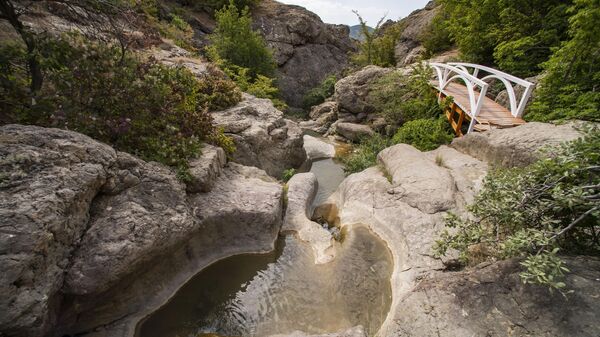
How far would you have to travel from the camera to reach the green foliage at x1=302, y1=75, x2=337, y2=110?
2789cm

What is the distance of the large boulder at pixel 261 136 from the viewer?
10555 millimetres

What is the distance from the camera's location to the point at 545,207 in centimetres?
398

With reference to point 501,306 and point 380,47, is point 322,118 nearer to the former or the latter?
point 380,47

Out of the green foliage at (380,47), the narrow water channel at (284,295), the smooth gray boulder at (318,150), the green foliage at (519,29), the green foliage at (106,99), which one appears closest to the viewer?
the narrow water channel at (284,295)

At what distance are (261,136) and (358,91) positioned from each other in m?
10.5

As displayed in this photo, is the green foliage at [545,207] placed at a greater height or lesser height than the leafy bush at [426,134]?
greater

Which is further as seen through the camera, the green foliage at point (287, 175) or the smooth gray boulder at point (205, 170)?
the green foliage at point (287, 175)

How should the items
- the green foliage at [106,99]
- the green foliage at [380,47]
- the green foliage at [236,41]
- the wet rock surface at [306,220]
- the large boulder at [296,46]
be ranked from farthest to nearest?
the large boulder at [296,46] → the green foliage at [380,47] → the green foliage at [236,41] → the wet rock surface at [306,220] → the green foliage at [106,99]

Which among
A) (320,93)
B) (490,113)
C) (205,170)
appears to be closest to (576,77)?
(490,113)

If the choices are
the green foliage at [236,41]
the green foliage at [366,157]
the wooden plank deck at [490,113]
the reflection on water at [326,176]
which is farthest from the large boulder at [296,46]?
the wooden plank deck at [490,113]

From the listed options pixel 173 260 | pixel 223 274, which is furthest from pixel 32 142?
pixel 223 274

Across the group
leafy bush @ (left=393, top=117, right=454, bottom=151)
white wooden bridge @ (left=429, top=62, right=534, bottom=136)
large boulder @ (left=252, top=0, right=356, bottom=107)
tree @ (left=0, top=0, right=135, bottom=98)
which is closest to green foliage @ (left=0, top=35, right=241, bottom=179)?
tree @ (left=0, top=0, right=135, bottom=98)

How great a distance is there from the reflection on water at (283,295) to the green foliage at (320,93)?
73.9ft

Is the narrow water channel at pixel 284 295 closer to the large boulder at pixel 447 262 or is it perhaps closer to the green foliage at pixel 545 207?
the large boulder at pixel 447 262
